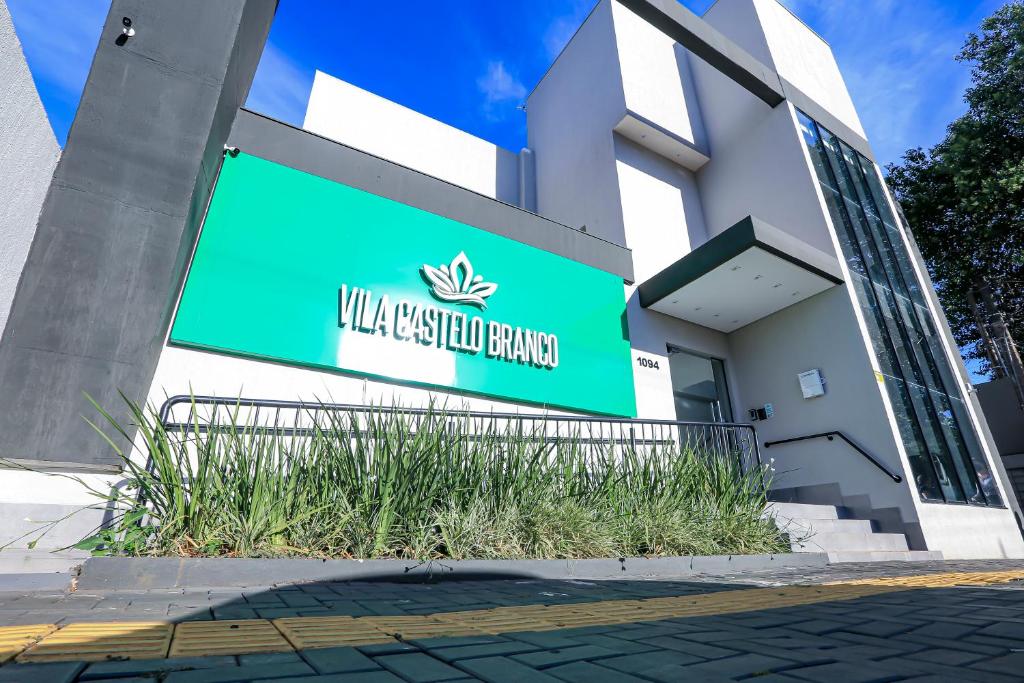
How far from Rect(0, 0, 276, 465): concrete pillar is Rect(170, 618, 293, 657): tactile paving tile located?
3782 millimetres

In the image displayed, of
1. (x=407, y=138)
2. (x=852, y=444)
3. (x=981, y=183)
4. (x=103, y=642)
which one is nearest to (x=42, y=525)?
(x=103, y=642)

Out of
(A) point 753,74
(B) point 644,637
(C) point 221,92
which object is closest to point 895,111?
(A) point 753,74

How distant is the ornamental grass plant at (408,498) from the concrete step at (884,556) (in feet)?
2.71

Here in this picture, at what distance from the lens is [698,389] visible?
9.84 metres

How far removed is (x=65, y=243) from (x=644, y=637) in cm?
577

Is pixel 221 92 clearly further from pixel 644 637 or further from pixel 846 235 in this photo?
pixel 846 235

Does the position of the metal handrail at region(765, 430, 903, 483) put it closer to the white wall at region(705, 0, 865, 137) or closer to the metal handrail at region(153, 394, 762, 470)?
the metal handrail at region(153, 394, 762, 470)

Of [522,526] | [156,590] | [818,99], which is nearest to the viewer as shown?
[156,590]

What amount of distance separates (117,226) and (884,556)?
9.13 metres

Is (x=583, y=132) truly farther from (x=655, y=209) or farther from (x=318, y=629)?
(x=318, y=629)

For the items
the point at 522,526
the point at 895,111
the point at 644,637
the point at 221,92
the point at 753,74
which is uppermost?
the point at 895,111

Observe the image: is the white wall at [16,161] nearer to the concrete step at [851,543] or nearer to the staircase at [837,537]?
the staircase at [837,537]

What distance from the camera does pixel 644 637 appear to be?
1.69 m

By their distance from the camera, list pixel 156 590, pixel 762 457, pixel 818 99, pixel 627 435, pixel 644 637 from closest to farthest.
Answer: pixel 644 637 → pixel 156 590 → pixel 627 435 → pixel 762 457 → pixel 818 99
